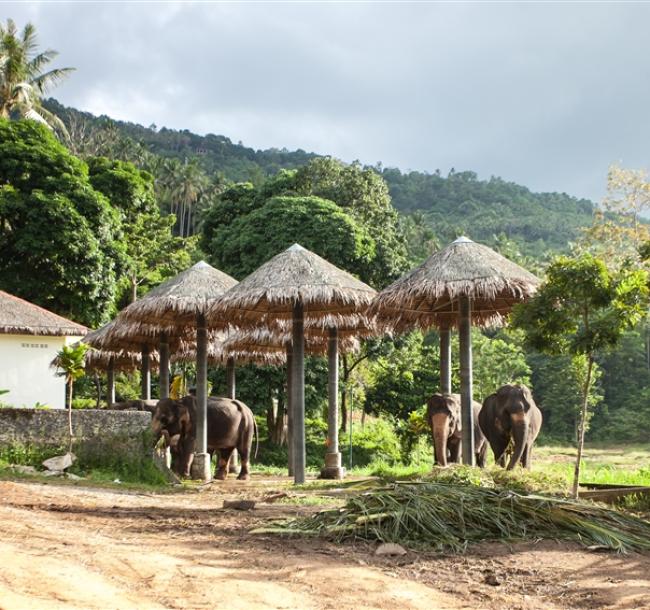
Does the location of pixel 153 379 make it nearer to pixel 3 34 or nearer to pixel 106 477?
pixel 3 34

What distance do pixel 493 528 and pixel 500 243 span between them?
152ft

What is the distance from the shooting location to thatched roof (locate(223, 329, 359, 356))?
17766 mm

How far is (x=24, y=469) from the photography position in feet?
40.2

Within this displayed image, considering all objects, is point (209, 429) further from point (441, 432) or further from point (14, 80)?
point (14, 80)

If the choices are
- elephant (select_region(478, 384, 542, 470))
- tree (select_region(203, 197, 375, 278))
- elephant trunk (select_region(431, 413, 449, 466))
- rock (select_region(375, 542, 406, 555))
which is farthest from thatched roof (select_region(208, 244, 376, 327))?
tree (select_region(203, 197, 375, 278))

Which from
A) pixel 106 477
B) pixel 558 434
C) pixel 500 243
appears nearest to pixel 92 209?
pixel 106 477

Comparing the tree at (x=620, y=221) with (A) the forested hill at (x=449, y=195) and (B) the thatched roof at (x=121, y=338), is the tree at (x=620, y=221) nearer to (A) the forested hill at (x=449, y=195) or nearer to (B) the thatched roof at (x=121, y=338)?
(B) the thatched roof at (x=121, y=338)

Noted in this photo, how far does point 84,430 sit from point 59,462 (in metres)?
0.67

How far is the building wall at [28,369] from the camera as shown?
70.4ft

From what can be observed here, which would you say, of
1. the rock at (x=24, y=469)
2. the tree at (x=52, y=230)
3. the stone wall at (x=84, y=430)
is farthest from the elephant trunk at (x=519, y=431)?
the tree at (x=52, y=230)

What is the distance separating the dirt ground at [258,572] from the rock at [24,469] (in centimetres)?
434

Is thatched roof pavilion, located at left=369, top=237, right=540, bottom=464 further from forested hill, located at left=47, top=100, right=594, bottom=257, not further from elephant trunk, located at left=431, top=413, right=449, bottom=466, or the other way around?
forested hill, located at left=47, top=100, right=594, bottom=257

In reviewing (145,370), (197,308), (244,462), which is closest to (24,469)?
(197,308)

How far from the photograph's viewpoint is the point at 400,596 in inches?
210
